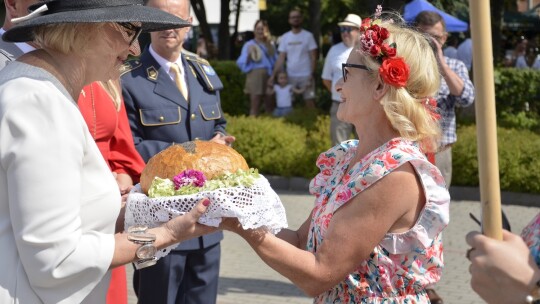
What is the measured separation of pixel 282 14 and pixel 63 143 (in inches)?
1368

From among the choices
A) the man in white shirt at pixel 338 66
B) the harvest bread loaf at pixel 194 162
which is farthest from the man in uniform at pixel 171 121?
the man in white shirt at pixel 338 66

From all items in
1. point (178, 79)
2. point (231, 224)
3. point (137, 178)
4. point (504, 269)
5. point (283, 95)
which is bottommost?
point (283, 95)

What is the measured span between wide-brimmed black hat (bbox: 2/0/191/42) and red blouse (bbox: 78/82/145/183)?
1077 millimetres

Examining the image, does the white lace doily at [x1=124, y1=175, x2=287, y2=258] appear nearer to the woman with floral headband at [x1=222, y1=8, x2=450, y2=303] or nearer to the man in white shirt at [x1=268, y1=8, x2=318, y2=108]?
the woman with floral headband at [x1=222, y1=8, x2=450, y2=303]

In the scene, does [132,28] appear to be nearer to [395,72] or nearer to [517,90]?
[395,72]

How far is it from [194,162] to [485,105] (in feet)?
4.39

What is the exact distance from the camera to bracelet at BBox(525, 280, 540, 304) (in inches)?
75.0

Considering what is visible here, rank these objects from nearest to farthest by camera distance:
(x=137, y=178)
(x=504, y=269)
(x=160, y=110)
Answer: (x=504, y=269) < (x=137, y=178) < (x=160, y=110)

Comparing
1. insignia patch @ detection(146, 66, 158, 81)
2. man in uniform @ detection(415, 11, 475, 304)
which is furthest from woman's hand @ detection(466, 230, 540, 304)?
man in uniform @ detection(415, 11, 475, 304)

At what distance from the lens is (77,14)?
243 cm

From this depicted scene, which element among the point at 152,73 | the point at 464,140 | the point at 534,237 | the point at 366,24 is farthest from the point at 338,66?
the point at 534,237

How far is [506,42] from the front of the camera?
27344mm

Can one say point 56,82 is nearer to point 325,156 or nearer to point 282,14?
point 325,156

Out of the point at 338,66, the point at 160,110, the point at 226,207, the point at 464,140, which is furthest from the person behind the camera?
the point at 464,140
